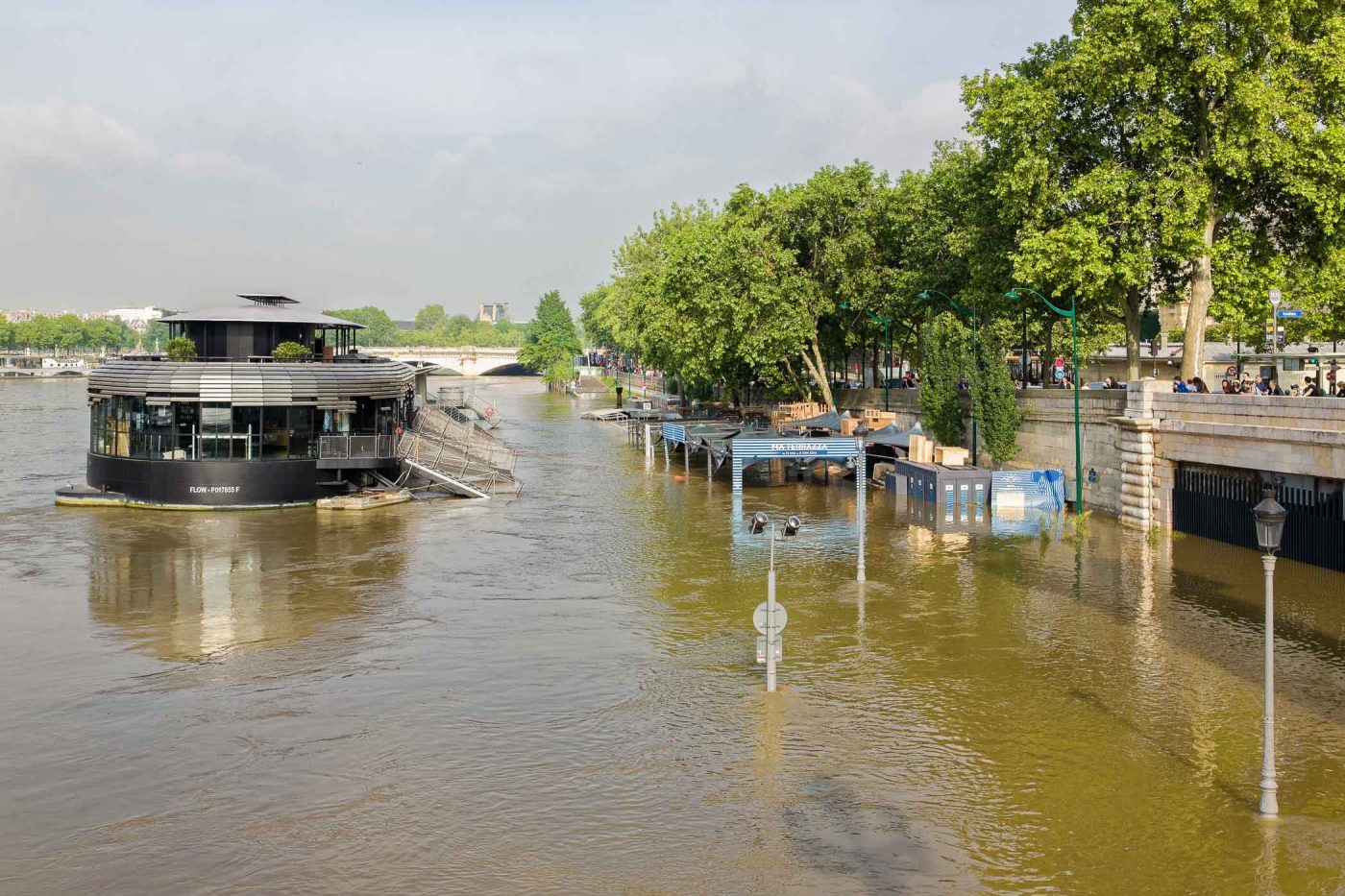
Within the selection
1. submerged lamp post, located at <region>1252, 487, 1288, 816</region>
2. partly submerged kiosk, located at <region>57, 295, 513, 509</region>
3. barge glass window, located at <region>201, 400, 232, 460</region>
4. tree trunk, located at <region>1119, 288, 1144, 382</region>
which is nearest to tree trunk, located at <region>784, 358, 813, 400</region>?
tree trunk, located at <region>1119, 288, 1144, 382</region>

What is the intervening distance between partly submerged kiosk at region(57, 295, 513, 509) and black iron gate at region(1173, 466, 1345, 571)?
91.3ft

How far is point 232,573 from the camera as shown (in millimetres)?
32188

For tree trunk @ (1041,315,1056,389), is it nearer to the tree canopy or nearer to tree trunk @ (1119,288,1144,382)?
the tree canopy

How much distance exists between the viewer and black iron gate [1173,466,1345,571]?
1236 inches

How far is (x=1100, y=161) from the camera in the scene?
42.6 metres

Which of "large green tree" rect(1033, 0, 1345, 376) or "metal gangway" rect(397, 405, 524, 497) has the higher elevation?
"large green tree" rect(1033, 0, 1345, 376)

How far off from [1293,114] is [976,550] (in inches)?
716

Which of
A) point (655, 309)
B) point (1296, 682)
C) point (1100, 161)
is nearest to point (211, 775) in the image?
point (1296, 682)

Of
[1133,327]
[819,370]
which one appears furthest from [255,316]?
[1133,327]

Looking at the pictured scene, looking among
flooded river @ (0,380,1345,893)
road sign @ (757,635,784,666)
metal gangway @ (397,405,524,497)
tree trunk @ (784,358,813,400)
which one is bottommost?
flooded river @ (0,380,1345,893)

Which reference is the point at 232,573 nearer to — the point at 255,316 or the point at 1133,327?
the point at 255,316

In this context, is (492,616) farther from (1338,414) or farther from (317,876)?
(1338,414)

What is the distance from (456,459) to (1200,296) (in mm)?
31174

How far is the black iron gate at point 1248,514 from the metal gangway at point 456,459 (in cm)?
2653
